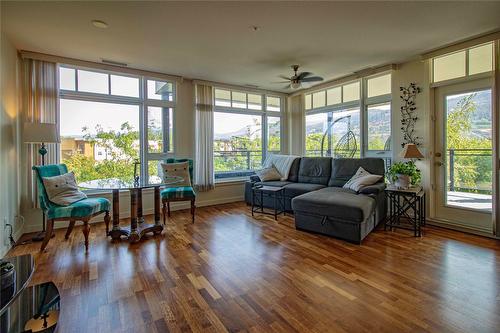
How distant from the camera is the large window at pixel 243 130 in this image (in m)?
5.61

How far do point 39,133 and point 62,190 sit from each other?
2.86 feet

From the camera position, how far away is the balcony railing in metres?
3.37

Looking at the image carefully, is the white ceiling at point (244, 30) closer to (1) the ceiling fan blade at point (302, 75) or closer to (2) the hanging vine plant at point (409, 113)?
(1) the ceiling fan blade at point (302, 75)

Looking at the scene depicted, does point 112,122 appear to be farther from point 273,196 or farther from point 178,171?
point 273,196

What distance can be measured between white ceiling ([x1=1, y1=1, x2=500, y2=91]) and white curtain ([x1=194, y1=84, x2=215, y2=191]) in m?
0.97

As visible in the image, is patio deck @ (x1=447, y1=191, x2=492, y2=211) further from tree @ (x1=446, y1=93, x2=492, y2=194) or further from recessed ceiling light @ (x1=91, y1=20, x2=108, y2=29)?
recessed ceiling light @ (x1=91, y1=20, x2=108, y2=29)

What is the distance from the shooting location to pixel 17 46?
3.40m

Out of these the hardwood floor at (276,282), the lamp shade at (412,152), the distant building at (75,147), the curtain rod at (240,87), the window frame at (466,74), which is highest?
the curtain rod at (240,87)

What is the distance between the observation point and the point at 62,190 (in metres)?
3.13

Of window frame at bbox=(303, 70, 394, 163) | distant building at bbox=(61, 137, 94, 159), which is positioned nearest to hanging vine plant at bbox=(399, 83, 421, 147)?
window frame at bbox=(303, 70, 394, 163)

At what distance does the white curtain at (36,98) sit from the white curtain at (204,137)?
2.29m

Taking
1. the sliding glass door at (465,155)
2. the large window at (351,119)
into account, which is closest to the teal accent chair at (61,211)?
the large window at (351,119)

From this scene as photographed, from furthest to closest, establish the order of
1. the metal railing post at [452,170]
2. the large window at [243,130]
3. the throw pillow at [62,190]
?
the large window at [243,130] → the metal railing post at [452,170] → the throw pillow at [62,190]

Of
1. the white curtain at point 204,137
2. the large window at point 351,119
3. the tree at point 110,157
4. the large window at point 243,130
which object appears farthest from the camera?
the large window at point 243,130
